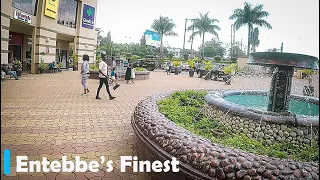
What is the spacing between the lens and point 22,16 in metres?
16.7

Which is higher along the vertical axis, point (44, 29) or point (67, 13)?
point (67, 13)

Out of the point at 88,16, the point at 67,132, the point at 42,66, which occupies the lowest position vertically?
the point at 67,132

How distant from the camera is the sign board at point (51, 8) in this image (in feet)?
62.8

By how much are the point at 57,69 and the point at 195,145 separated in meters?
21.9

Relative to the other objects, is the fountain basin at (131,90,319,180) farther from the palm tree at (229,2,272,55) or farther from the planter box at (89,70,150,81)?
the palm tree at (229,2,272,55)

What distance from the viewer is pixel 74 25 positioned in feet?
80.1

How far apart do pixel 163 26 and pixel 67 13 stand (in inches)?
1258

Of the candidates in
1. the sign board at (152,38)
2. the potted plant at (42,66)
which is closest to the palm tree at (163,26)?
the sign board at (152,38)

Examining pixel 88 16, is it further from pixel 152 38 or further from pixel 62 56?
pixel 152 38

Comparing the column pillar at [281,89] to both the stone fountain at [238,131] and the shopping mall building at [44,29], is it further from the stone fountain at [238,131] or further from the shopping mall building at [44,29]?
the shopping mall building at [44,29]

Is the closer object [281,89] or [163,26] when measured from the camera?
[281,89]

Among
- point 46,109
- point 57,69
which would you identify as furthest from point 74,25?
point 46,109

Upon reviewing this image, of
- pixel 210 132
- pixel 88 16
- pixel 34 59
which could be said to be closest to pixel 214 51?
pixel 88 16

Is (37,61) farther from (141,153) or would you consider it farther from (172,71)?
(141,153)
